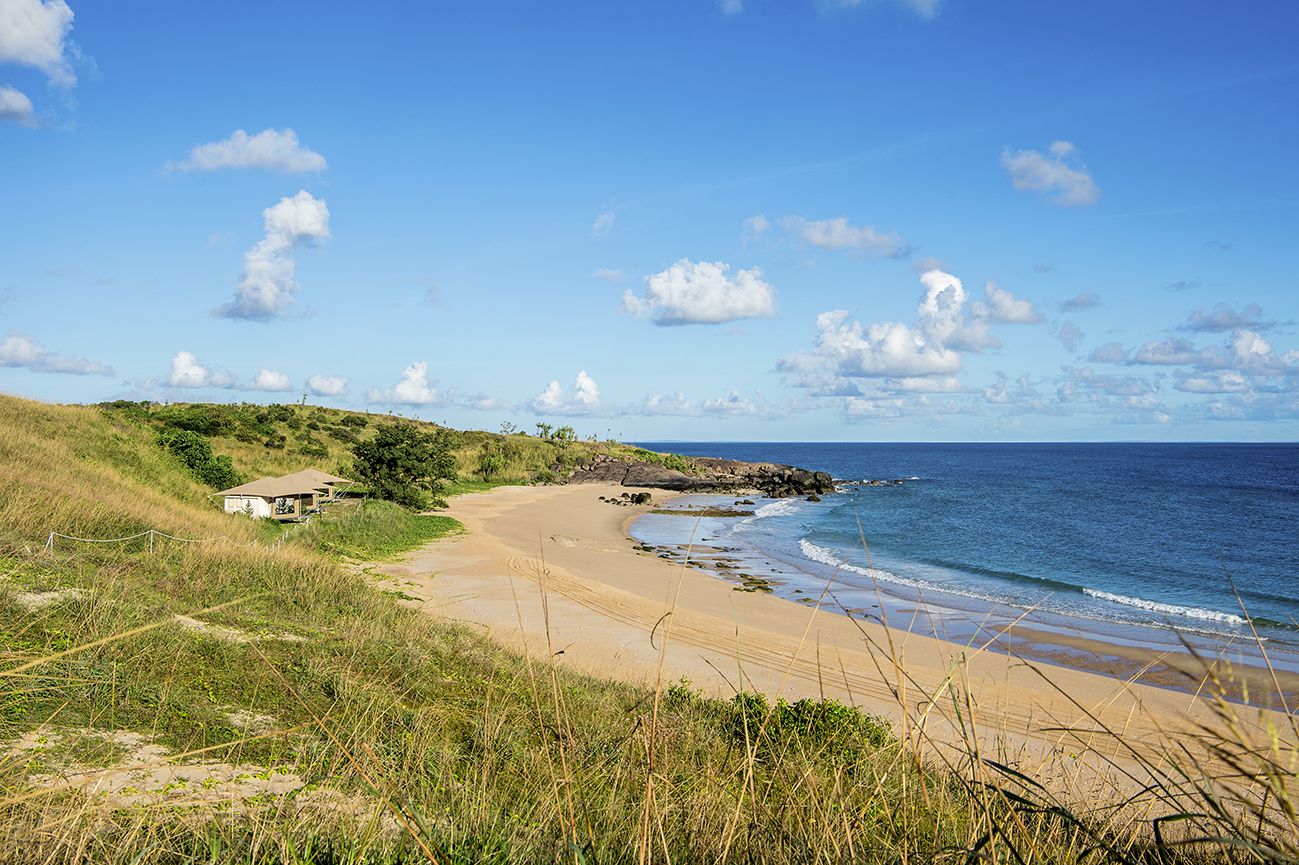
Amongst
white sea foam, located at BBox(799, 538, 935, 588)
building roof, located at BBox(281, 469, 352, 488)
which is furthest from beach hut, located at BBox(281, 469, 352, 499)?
white sea foam, located at BBox(799, 538, 935, 588)

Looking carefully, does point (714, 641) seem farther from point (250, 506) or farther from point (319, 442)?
point (319, 442)

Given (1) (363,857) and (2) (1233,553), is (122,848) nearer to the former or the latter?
(1) (363,857)

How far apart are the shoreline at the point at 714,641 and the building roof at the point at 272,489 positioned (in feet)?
13.9

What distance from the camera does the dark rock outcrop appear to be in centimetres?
6725

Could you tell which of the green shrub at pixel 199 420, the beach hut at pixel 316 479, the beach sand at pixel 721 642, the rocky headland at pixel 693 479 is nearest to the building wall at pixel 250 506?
the beach hut at pixel 316 479

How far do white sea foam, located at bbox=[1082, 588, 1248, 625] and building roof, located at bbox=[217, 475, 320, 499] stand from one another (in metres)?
25.3

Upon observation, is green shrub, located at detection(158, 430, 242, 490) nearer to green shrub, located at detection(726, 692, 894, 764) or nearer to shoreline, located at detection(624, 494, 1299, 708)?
shoreline, located at detection(624, 494, 1299, 708)

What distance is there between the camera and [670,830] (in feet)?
10.8

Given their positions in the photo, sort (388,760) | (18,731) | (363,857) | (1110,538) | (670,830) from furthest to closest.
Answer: (1110,538)
(18,731)
(388,760)
(670,830)
(363,857)

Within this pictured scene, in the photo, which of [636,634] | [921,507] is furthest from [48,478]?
[921,507]

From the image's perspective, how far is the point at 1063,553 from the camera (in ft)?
114

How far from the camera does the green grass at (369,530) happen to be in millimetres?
22750

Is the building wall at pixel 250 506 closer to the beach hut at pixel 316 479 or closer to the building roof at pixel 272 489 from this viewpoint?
the building roof at pixel 272 489

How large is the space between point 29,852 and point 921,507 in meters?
55.2
